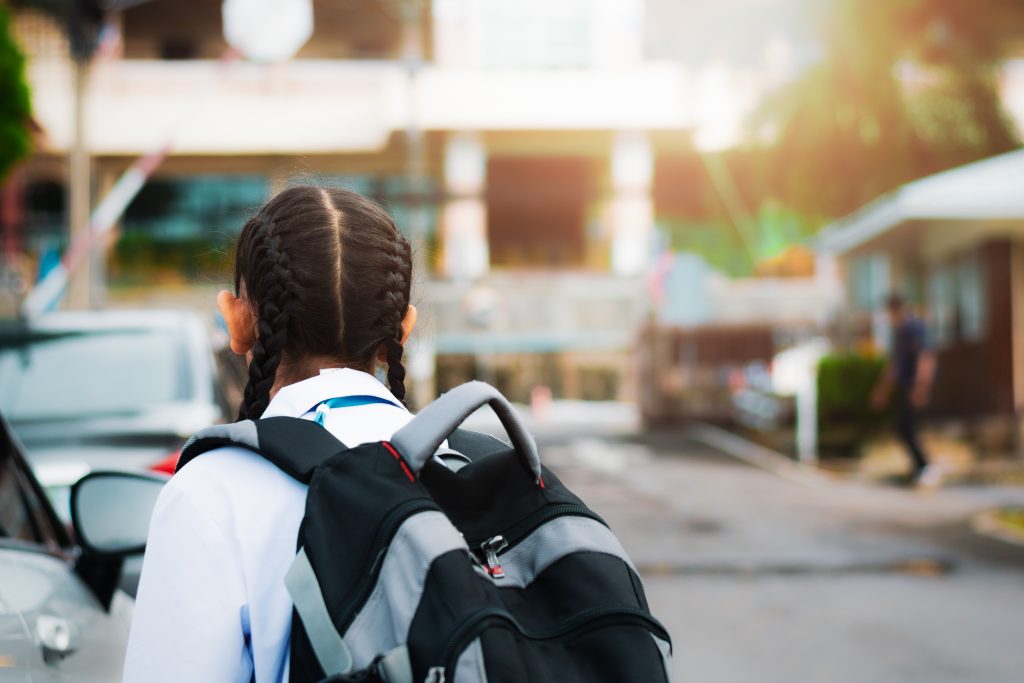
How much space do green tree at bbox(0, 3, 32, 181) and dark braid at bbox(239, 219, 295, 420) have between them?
7.25 m

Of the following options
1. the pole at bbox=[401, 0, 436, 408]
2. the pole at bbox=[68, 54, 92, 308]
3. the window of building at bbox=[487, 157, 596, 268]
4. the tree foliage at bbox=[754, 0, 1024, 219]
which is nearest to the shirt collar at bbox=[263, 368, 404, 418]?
the pole at bbox=[401, 0, 436, 408]

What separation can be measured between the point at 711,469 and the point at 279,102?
18.9m

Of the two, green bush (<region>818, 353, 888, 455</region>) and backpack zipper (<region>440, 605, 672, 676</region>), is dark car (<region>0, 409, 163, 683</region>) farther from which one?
green bush (<region>818, 353, 888, 455</region>)

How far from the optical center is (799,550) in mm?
8758

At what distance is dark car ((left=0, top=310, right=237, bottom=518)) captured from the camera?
4773mm

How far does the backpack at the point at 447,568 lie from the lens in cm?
130

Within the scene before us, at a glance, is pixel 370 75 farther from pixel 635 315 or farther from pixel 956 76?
pixel 956 76

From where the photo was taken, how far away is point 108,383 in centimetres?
555

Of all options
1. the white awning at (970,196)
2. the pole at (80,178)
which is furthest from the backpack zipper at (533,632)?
the white awning at (970,196)

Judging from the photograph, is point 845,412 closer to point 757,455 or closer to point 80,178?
point 757,455

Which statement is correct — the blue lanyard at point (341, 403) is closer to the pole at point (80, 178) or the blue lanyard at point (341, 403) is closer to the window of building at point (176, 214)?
the pole at point (80, 178)

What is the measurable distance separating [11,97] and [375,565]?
7.83 metres

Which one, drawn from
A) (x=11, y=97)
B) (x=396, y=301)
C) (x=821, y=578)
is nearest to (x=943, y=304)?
A: (x=821, y=578)

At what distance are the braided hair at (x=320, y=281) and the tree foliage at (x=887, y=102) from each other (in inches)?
721
